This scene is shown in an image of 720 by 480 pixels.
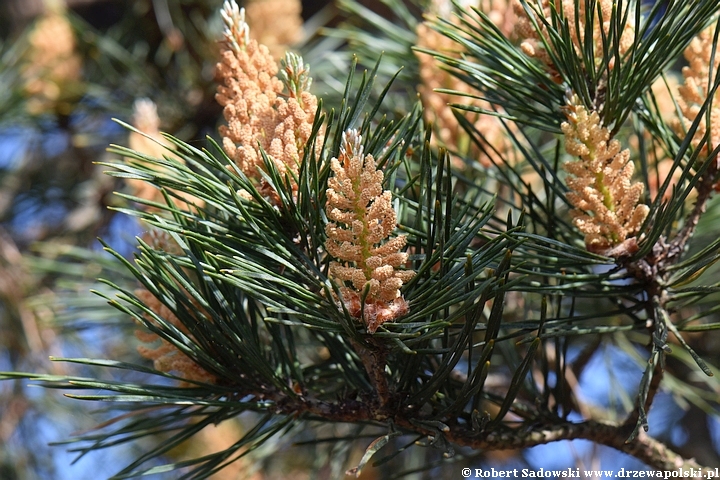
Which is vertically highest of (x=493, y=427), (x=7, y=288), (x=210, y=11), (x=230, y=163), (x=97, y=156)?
(x=210, y=11)

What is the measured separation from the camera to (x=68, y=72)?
1174 mm

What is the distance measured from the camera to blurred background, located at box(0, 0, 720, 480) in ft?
3.59

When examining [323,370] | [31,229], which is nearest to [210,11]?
[31,229]

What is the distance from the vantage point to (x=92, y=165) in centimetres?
128

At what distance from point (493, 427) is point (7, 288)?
95 cm

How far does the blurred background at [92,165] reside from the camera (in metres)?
1.10

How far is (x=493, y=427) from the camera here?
414mm

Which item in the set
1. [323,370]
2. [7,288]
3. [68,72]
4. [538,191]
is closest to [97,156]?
[68,72]

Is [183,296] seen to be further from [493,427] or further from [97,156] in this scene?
[97,156]

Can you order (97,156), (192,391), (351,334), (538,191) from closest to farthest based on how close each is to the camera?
(351,334)
(192,391)
(538,191)
(97,156)

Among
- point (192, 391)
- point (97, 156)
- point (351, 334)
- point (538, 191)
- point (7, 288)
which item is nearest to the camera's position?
point (351, 334)

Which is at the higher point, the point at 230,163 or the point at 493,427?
the point at 230,163

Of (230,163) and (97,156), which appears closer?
(230,163)

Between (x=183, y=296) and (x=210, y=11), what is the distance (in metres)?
1.02
